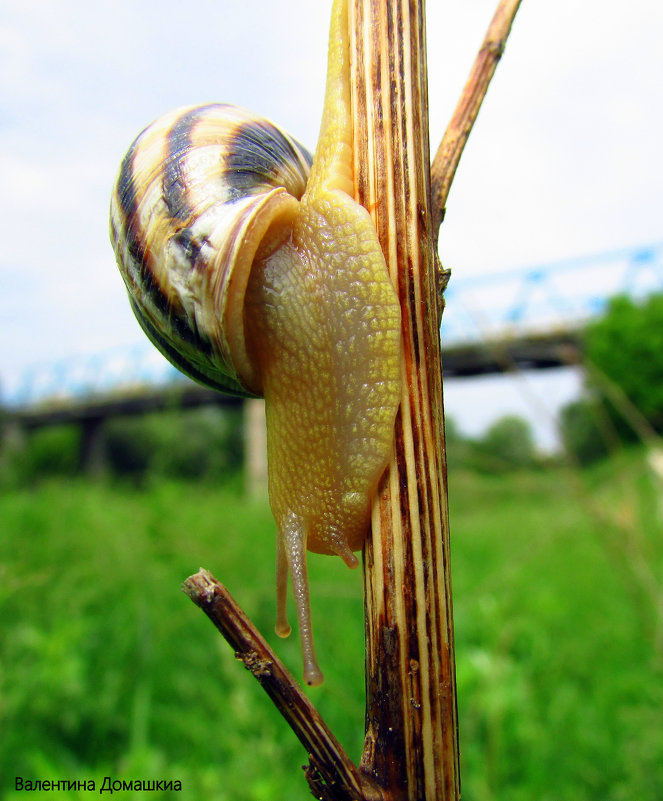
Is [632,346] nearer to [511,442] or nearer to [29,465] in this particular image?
[511,442]

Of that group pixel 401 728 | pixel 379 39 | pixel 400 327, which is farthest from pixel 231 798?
pixel 379 39

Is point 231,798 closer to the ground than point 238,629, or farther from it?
closer to the ground

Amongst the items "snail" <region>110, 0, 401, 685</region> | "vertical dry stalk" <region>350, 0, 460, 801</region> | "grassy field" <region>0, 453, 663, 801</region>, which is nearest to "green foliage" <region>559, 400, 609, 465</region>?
"grassy field" <region>0, 453, 663, 801</region>

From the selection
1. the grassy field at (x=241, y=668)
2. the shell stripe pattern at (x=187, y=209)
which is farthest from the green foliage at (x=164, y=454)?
the shell stripe pattern at (x=187, y=209)

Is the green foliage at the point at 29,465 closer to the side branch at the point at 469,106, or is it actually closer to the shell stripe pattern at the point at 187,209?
the shell stripe pattern at the point at 187,209

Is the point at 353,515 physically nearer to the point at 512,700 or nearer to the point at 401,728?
the point at 401,728
